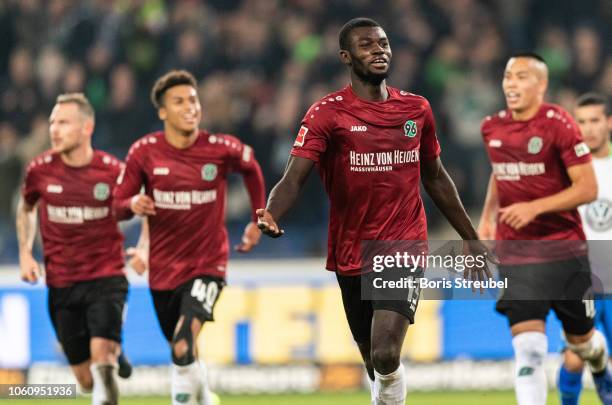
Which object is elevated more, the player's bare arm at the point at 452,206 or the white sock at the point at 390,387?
the player's bare arm at the point at 452,206

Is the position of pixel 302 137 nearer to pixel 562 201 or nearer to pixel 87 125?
pixel 562 201

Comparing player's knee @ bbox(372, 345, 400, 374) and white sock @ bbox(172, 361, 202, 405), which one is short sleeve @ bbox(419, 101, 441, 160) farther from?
white sock @ bbox(172, 361, 202, 405)

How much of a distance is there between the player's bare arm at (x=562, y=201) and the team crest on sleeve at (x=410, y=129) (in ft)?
4.35

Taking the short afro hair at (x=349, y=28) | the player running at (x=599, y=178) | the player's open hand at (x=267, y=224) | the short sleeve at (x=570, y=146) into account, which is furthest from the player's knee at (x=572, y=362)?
the player's open hand at (x=267, y=224)

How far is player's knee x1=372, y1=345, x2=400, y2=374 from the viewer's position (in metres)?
7.50

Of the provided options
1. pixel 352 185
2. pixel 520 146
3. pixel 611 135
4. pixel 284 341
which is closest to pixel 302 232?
pixel 284 341

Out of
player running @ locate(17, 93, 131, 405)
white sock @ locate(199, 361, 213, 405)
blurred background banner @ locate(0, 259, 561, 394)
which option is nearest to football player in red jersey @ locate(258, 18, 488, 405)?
white sock @ locate(199, 361, 213, 405)

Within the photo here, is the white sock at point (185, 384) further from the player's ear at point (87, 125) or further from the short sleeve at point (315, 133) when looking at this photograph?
the player's ear at point (87, 125)

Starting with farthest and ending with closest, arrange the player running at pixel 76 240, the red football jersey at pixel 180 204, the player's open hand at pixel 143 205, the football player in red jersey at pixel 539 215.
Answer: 1. the player running at pixel 76 240
2. the red football jersey at pixel 180 204
3. the player's open hand at pixel 143 205
4. the football player in red jersey at pixel 539 215

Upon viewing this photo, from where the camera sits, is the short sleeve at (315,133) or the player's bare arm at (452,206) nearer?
the short sleeve at (315,133)

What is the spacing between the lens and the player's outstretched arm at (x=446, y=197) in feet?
26.4

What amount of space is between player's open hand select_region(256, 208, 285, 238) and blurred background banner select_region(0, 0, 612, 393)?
5.44 m

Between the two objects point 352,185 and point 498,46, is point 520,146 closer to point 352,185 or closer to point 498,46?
point 352,185

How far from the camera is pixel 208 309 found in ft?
30.3
